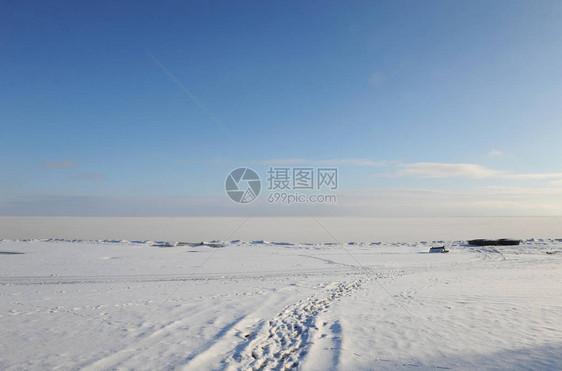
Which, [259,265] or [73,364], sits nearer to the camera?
[73,364]

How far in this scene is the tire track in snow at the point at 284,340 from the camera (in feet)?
18.9

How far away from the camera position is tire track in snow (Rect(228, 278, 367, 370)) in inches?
226

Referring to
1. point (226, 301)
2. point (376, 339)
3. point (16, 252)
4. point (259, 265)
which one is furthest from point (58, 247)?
point (376, 339)

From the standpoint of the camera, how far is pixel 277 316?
27.5 ft

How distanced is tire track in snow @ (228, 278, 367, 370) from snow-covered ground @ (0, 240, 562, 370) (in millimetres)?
35

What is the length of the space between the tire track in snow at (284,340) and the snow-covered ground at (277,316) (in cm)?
4

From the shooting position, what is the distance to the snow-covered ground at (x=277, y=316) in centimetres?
585

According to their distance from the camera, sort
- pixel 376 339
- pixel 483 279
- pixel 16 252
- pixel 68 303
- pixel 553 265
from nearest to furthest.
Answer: pixel 376 339, pixel 68 303, pixel 483 279, pixel 553 265, pixel 16 252

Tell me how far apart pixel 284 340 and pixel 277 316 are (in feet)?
Answer: 5.22

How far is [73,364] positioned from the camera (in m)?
5.50

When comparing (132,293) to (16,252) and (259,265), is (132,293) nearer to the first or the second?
(259,265)

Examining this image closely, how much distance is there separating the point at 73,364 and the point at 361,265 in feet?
45.3

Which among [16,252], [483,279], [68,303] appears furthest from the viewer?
[16,252]

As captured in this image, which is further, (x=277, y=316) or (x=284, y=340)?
(x=277, y=316)
